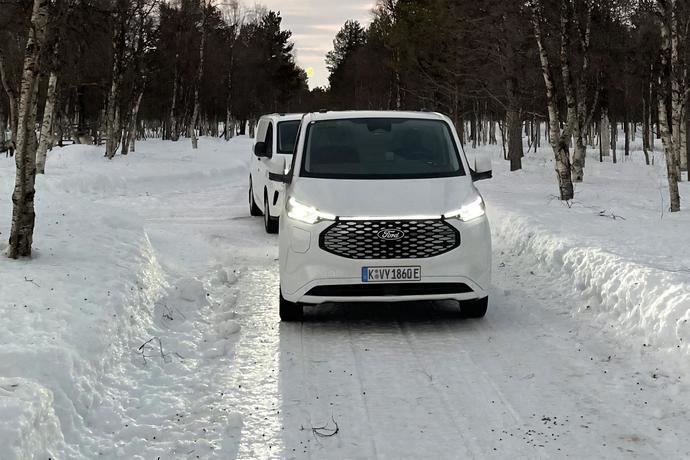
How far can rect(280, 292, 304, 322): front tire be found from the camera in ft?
23.4

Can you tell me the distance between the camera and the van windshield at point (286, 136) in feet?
44.3

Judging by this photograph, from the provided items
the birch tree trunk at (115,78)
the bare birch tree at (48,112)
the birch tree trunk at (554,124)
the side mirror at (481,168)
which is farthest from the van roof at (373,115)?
the birch tree trunk at (115,78)

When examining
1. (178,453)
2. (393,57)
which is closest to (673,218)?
(178,453)

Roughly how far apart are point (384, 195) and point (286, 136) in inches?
278

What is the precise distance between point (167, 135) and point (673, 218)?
65050mm

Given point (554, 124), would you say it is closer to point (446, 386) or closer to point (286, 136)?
point (286, 136)

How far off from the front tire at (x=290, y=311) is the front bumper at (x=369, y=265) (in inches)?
10.1

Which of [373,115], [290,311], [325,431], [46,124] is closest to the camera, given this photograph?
[325,431]

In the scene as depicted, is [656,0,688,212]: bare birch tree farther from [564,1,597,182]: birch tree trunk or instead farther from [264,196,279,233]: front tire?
[264,196,279,233]: front tire

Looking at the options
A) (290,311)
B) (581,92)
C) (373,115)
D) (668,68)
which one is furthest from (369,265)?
(581,92)

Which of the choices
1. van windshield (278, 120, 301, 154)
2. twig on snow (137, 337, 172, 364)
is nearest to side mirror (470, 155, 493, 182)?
twig on snow (137, 337, 172, 364)

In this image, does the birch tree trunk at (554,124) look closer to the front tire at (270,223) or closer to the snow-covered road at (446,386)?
the front tire at (270,223)

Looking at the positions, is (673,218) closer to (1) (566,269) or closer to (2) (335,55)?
(1) (566,269)

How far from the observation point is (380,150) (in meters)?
7.93
